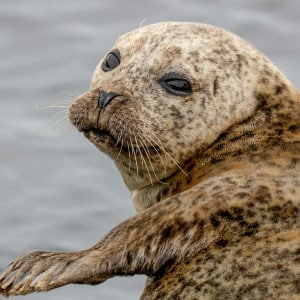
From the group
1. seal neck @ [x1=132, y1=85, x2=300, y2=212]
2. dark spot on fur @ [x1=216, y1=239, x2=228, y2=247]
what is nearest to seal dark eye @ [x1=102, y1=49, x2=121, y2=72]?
seal neck @ [x1=132, y1=85, x2=300, y2=212]

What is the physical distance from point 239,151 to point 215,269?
1116 millimetres

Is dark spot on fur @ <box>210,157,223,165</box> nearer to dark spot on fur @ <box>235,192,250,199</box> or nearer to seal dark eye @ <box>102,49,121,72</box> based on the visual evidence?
dark spot on fur @ <box>235,192,250,199</box>

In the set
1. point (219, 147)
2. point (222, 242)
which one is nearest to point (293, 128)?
point (219, 147)

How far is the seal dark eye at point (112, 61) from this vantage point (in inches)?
544

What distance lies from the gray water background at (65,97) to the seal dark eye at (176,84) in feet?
9.52

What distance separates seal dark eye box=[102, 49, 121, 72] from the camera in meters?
13.8

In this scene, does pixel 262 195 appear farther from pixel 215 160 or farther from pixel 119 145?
pixel 119 145

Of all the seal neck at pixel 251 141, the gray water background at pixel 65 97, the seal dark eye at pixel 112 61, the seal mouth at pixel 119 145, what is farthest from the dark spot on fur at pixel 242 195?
the gray water background at pixel 65 97

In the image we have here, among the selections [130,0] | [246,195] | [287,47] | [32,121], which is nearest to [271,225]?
[246,195]

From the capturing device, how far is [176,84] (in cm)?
1341

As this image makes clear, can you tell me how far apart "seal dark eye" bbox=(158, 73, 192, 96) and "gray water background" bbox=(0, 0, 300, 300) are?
114 inches

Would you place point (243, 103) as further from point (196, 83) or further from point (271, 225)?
point (271, 225)

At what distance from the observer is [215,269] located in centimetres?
1257

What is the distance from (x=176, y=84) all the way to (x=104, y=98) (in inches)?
22.3
